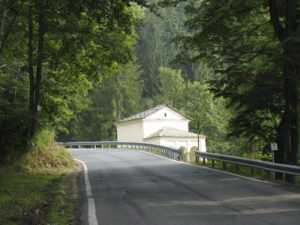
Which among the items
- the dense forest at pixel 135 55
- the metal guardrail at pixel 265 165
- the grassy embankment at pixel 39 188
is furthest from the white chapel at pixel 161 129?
the metal guardrail at pixel 265 165

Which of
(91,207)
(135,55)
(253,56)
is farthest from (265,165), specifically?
(91,207)

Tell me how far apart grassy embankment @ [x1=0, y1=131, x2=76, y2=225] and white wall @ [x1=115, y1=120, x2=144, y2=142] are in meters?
33.9

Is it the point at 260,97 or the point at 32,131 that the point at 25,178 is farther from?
the point at 260,97

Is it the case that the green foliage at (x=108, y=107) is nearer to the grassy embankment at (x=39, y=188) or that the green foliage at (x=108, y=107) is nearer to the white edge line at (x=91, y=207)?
the grassy embankment at (x=39, y=188)

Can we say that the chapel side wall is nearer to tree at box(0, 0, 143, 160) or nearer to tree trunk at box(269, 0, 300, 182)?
tree at box(0, 0, 143, 160)

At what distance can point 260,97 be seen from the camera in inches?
645

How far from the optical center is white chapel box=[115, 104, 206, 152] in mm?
53094

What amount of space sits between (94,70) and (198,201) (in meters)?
9.84

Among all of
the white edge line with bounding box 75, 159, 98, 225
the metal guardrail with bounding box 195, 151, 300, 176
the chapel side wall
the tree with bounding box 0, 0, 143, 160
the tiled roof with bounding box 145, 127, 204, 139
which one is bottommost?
the white edge line with bounding box 75, 159, 98, 225

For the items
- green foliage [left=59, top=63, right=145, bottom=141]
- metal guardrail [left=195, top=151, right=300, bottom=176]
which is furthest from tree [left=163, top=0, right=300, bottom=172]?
green foliage [left=59, top=63, right=145, bottom=141]

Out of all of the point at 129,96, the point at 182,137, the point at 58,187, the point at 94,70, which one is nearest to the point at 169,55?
the point at 129,96

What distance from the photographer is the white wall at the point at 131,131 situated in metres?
56.1

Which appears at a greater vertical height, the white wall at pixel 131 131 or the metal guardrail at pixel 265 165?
the white wall at pixel 131 131

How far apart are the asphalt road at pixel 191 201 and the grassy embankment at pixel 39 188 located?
1.96ft
